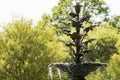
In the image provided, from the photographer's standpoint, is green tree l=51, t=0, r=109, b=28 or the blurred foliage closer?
the blurred foliage

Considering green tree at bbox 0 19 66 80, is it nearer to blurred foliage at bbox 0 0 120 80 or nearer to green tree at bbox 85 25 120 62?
blurred foliage at bbox 0 0 120 80

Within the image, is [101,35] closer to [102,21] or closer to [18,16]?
[102,21]

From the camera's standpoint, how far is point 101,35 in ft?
138

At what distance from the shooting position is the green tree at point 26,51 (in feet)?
91.1

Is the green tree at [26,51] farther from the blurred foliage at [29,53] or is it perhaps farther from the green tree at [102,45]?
the green tree at [102,45]

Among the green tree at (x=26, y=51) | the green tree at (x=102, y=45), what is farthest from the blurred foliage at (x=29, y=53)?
the green tree at (x=102, y=45)

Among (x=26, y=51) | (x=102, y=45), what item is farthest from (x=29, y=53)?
(x=102, y=45)

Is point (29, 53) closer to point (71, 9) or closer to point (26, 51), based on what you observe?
point (26, 51)

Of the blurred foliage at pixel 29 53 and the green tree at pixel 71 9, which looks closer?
the blurred foliage at pixel 29 53

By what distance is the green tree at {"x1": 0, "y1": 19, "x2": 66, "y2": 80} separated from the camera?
2778 centimetres

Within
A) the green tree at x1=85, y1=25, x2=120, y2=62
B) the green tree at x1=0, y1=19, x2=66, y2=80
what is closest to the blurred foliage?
the green tree at x1=0, y1=19, x2=66, y2=80

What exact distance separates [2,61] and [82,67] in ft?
56.6

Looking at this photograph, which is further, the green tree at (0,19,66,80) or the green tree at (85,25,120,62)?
the green tree at (85,25,120,62)

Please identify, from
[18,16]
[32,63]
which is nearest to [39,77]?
[32,63]
